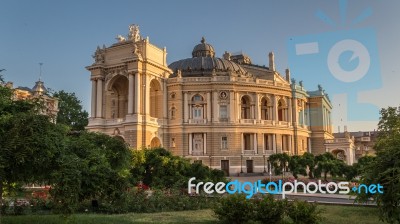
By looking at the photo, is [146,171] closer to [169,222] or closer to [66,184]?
[169,222]

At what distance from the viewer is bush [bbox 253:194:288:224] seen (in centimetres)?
1302

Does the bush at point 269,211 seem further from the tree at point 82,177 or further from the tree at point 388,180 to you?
the tree at point 82,177

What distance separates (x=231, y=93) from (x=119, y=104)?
15.6 metres

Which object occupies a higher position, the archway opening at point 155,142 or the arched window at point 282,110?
the arched window at point 282,110

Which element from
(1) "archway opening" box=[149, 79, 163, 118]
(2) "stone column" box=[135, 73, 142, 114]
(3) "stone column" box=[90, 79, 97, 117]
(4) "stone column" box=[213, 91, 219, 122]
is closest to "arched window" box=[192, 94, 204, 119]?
(4) "stone column" box=[213, 91, 219, 122]

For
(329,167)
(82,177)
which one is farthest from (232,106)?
(82,177)

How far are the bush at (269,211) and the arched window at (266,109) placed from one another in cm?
4472

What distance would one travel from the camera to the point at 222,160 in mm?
52344

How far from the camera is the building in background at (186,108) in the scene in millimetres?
49750

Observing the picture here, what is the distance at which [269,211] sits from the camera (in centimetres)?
1302

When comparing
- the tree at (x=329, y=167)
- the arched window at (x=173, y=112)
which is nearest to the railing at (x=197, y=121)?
the arched window at (x=173, y=112)

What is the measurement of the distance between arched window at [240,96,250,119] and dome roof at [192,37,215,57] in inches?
622

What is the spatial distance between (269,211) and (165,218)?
14.6 feet

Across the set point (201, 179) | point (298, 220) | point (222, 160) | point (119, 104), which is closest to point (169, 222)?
point (298, 220)
